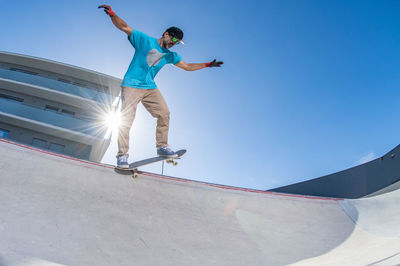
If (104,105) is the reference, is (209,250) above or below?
below

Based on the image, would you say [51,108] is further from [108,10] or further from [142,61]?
[108,10]

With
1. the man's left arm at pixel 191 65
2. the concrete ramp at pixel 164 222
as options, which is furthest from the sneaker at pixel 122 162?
the man's left arm at pixel 191 65

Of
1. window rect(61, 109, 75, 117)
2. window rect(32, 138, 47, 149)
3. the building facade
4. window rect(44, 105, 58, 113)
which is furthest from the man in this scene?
window rect(44, 105, 58, 113)

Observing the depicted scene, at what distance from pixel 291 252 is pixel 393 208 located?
5.99ft

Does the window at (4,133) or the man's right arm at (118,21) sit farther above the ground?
the window at (4,133)

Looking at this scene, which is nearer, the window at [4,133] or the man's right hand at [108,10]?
the man's right hand at [108,10]

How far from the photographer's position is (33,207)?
3.24m

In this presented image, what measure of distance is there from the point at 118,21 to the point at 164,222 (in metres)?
2.84

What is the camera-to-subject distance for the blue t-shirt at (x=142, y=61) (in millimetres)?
4250

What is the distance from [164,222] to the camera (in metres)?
3.42

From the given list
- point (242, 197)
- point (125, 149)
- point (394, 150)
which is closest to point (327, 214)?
point (242, 197)

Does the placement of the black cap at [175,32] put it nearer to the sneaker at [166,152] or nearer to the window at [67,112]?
the sneaker at [166,152]

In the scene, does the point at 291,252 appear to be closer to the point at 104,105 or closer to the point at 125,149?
the point at 125,149

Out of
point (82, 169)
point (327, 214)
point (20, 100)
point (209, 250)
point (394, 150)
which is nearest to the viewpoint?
point (209, 250)
